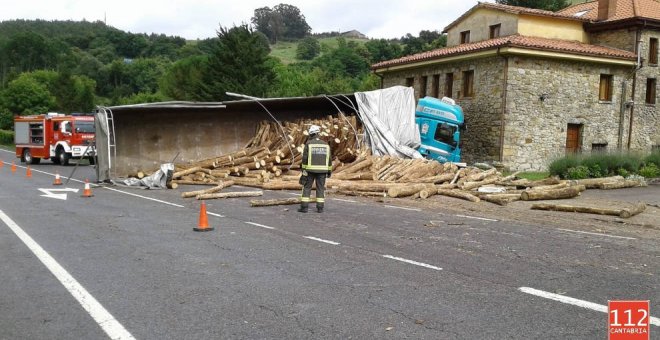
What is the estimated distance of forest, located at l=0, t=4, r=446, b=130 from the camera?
47.4 m

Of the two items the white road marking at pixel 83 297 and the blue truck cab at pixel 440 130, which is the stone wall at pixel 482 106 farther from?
the white road marking at pixel 83 297

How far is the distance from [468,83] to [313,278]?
Result: 2314cm

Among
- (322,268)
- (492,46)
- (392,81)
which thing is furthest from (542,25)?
(322,268)

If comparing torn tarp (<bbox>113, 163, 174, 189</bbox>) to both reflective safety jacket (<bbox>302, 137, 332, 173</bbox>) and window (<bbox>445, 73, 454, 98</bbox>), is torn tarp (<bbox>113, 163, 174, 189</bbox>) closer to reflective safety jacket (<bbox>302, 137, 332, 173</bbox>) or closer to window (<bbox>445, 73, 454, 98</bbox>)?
reflective safety jacket (<bbox>302, 137, 332, 173</bbox>)

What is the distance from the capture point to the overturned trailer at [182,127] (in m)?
19.8

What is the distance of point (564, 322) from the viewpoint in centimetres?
520

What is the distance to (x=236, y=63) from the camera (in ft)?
154

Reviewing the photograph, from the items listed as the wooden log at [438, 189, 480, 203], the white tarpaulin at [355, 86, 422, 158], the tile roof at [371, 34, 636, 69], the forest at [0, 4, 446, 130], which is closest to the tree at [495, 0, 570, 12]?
the forest at [0, 4, 446, 130]

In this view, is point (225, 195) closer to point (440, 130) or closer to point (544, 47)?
point (440, 130)

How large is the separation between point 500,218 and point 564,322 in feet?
24.4

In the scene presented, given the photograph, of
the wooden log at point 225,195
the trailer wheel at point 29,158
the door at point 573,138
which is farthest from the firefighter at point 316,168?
the trailer wheel at point 29,158

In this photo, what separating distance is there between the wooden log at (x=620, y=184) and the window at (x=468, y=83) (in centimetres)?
958

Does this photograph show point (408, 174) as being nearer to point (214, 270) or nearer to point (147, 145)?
point (147, 145)

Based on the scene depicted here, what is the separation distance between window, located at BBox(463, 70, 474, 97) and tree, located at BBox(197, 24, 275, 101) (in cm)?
2079
